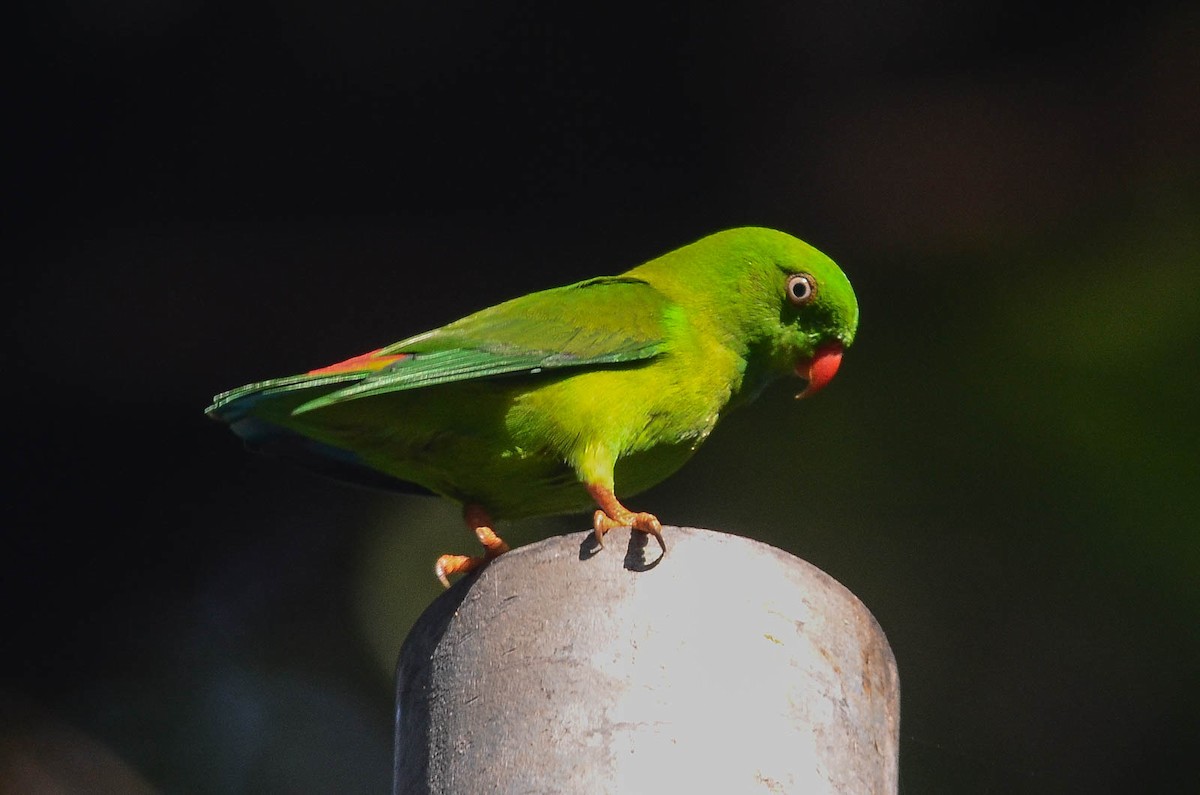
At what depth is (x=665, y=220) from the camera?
19.7 ft

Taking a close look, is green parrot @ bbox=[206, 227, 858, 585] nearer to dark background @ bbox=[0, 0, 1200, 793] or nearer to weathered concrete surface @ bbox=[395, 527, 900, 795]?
weathered concrete surface @ bbox=[395, 527, 900, 795]

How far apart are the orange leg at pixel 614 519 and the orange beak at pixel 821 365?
900 millimetres

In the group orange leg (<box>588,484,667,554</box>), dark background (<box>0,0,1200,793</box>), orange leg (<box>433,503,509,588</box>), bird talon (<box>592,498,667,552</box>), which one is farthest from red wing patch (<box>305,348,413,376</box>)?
dark background (<box>0,0,1200,793</box>)

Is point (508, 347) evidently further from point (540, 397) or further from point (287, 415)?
point (287, 415)

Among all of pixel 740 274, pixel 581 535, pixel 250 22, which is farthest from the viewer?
pixel 250 22

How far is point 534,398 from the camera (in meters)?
3.69

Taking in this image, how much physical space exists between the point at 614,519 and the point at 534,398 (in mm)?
611

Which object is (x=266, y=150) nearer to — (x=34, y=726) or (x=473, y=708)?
(x=34, y=726)

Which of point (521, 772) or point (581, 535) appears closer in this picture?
point (521, 772)

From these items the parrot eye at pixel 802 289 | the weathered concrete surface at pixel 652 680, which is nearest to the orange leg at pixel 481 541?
the weathered concrete surface at pixel 652 680

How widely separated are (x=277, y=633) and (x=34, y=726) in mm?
1096

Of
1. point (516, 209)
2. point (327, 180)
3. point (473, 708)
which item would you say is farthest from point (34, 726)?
point (473, 708)

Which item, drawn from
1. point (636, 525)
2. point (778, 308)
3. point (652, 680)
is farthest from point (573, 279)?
point (652, 680)

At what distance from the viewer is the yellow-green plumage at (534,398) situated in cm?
362
